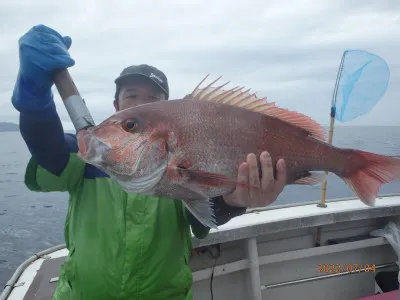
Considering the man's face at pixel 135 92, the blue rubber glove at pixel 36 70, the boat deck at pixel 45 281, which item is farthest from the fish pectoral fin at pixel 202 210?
the boat deck at pixel 45 281

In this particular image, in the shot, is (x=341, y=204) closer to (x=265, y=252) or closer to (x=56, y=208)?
(x=265, y=252)

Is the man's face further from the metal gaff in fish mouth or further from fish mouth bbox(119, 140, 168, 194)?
fish mouth bbox(119, 140, 168, 194)

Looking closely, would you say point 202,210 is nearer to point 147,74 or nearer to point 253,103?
point 253,103

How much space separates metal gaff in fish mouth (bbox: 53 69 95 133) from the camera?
190 cm

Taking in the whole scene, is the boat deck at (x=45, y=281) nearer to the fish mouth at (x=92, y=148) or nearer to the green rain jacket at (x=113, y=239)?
the green rain jacket at (x=113, y=239)

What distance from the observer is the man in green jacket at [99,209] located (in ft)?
6.28

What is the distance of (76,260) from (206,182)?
3.42 ft

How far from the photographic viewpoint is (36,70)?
75.8 inches

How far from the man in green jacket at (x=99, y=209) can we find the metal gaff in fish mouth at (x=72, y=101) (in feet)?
0.18

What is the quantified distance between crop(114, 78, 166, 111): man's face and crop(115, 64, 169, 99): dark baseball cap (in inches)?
1.4
